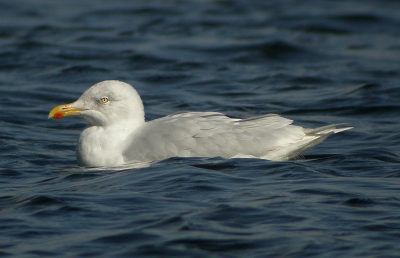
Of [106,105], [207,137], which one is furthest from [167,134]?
[106,105]

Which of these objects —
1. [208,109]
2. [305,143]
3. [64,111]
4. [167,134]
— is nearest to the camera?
[167,134]

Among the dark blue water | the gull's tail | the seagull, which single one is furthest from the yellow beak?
the gull's tail

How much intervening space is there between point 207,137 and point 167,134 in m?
0.42

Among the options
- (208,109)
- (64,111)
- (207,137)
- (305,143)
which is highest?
(64,111)

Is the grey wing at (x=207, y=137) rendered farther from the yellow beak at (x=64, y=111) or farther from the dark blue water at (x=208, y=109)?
the yellow beak at (x=64, y=111)

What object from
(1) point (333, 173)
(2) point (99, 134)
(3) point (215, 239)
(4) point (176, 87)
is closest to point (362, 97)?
(4) point (176, 87)

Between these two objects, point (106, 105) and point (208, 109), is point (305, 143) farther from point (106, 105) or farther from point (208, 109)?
point (208, 109)

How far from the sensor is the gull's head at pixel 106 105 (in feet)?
25.8

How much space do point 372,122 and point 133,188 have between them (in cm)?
522

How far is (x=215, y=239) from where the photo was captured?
17.5 feet

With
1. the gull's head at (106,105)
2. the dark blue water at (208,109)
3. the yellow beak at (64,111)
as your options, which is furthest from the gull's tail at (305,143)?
the yellow beak at (64,111)

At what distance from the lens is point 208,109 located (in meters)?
11.4

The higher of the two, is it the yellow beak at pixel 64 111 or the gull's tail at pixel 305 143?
the yellow beak at pixel 64 111

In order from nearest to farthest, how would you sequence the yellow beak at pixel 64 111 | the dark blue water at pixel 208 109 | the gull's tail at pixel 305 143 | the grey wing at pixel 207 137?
1. the dark blue water at pixel 208 109
2. the grey wing at pixel 207 137
3. the gull's tail at pixel 305 143
4. the yellow beak at pixel 64 111
